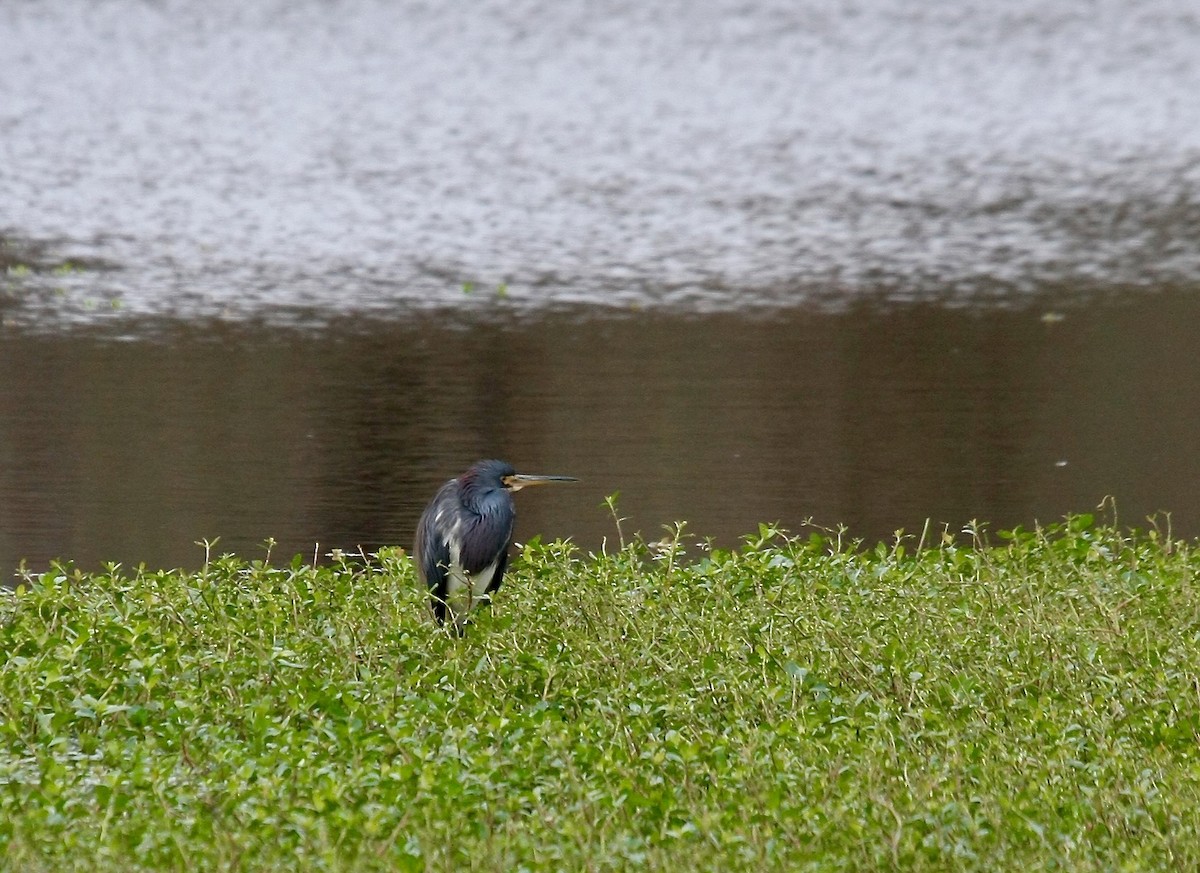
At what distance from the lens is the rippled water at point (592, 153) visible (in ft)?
57.5

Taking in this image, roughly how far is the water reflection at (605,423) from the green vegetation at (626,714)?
1448 millimetres

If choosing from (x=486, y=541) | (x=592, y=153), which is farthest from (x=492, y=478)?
(x=592, y=153)

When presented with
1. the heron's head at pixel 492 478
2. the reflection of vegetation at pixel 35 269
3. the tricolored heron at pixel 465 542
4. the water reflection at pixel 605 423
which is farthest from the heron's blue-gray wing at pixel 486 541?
the reflection of vegetation at pixel 35 269

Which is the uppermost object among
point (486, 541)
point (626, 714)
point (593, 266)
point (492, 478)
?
point (492, 478)

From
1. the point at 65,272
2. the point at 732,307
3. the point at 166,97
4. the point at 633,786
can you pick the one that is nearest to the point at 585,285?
the point at 732,307

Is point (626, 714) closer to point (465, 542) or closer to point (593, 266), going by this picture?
point (465, 542)

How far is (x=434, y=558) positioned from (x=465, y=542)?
14 centimetres

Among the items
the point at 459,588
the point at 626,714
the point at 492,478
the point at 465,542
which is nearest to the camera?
the point at 626,714

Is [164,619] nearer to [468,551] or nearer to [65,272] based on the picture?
[468,551]

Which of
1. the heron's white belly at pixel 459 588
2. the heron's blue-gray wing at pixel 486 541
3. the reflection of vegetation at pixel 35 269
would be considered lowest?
the reflection of vegetation at pixel 35 269

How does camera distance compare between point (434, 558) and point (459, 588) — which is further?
point (434, 558)

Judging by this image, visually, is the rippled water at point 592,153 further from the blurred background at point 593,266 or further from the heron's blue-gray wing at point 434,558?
the heron's blue-gray wing at point 434,558

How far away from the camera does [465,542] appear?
7559 millimetres

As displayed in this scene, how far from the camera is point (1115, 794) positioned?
17.9 feet
